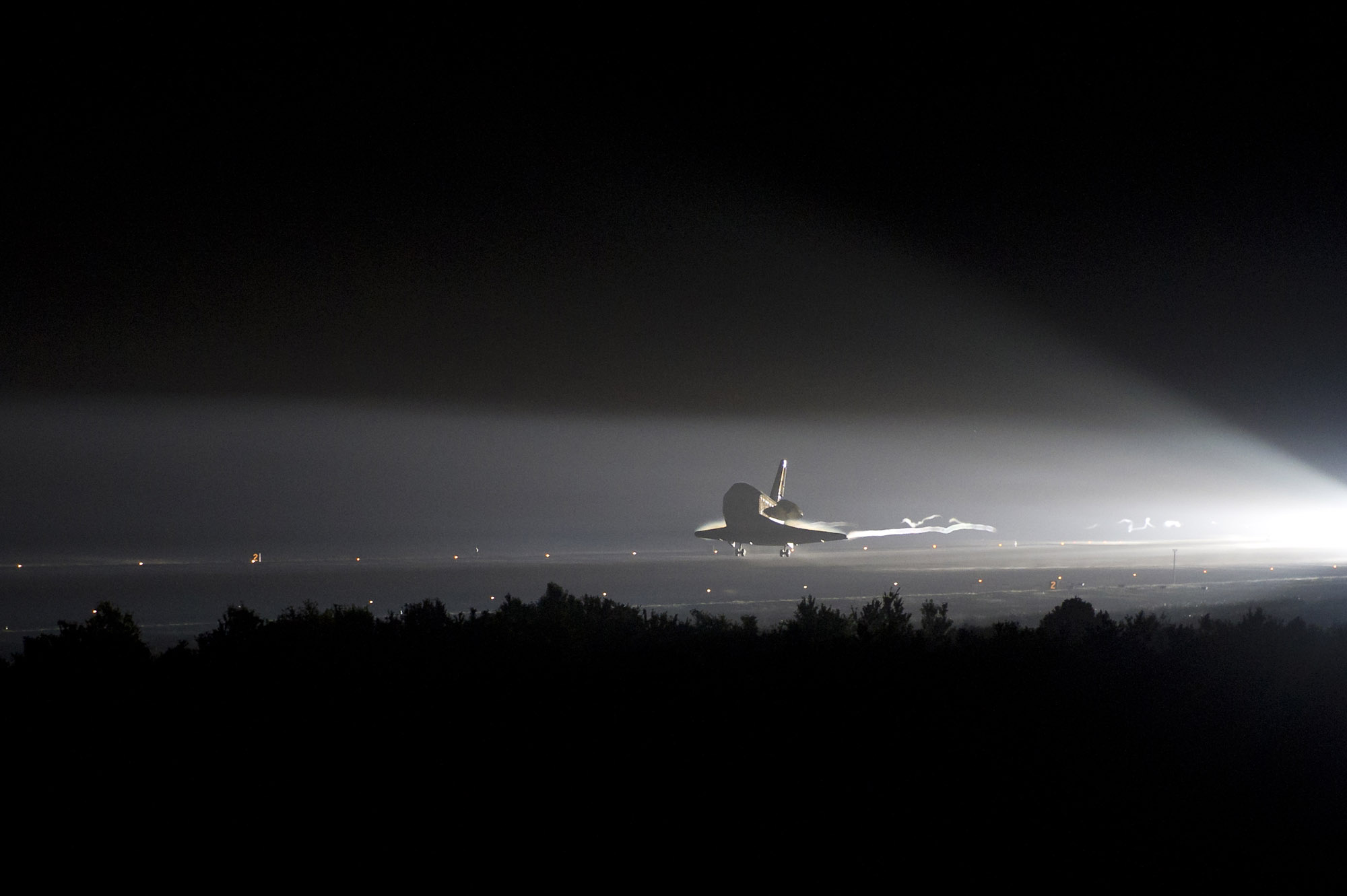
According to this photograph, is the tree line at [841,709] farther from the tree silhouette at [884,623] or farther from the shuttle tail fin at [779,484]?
the shuttle tail fin at [779,484]

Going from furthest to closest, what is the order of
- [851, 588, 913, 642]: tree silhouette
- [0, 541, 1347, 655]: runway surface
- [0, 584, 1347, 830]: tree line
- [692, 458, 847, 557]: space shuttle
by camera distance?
[692, 458, 847, 557]: space shuttle
[0, 541, 1347, 655]: runway surface
[851, 588, 913, 642]: tree silhouette
[0, 584, 1347, 830]: tree line

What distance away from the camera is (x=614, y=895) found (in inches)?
324

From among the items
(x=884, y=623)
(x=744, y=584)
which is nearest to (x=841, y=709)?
(x=884, y=623)

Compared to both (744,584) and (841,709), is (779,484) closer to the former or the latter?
(744,584)

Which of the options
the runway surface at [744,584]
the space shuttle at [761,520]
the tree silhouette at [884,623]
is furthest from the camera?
the space shuttle at [761,520]

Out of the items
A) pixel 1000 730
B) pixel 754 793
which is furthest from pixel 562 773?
pixel 1000 730

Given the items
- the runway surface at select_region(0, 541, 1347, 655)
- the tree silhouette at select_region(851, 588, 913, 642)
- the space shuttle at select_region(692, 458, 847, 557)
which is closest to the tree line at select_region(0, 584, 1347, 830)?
the tree silhouette at select_region(851, 588, 913, 642)

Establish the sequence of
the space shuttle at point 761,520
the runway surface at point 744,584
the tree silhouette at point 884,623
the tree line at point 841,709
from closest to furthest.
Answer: the tree line at point 841,709, the tree silhouette at point 884,623, the runway surface at point 744,584, the space shuttle at point 761,520

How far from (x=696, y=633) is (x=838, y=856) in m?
15.1

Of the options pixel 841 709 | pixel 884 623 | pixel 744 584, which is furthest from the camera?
pixel 744 584

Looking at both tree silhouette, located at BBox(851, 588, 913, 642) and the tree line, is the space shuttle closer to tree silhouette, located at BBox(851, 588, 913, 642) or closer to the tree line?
tree silhouette, located at BBox(851, 588, 913, 642)

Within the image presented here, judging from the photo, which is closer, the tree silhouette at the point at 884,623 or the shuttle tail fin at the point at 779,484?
the tree silhouette at the point at 884,623

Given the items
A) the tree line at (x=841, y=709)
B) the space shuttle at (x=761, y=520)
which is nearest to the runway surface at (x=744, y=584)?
the space shuttle at (x=761, y=520)

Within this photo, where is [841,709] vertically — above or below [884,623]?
above
